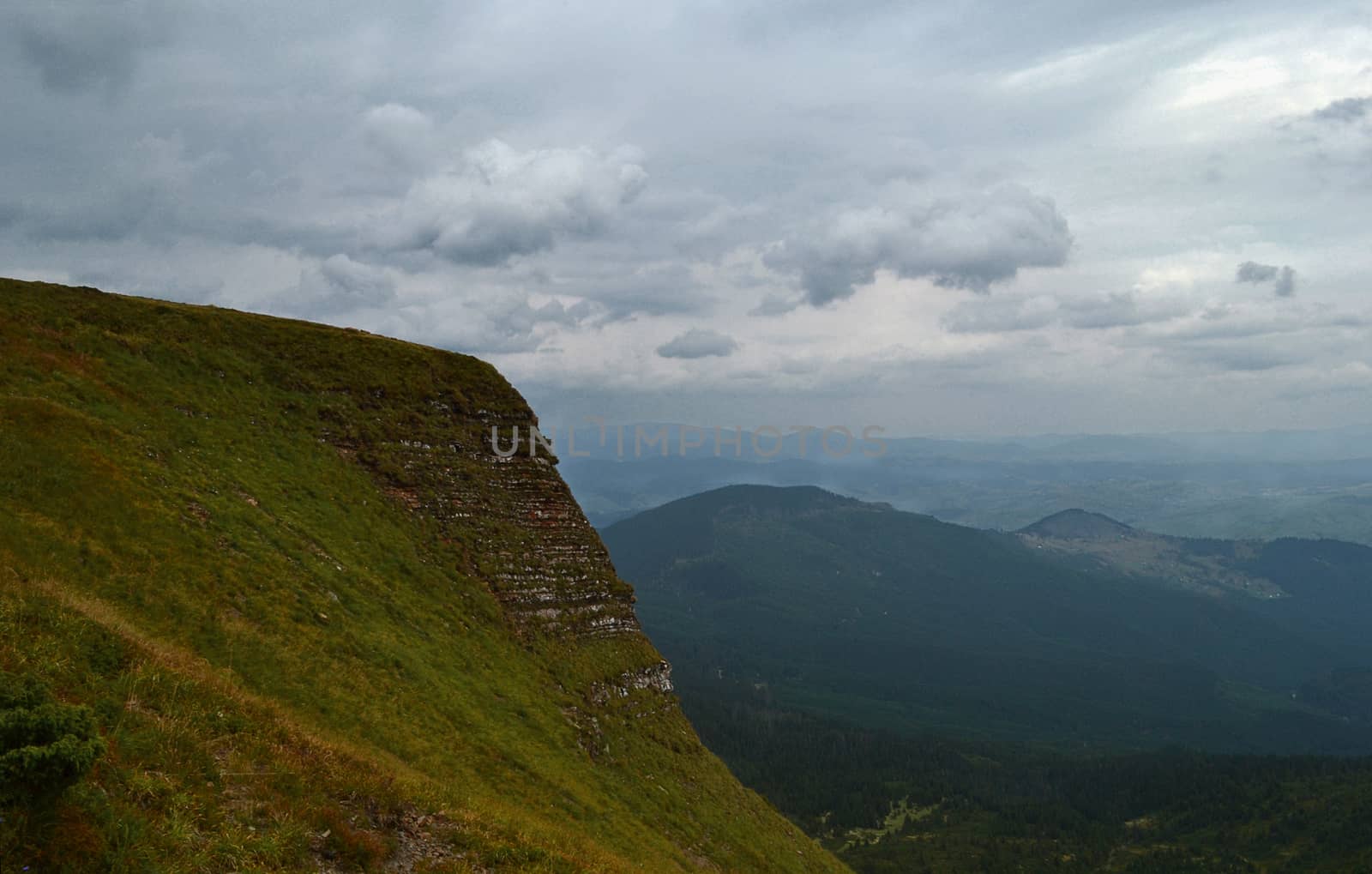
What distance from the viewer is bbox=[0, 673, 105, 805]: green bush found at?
10.3 m

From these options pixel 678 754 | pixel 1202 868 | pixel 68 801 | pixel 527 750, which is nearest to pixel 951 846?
pixel 1202 868

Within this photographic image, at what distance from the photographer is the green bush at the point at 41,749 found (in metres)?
10.3

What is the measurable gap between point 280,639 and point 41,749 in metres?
19.8

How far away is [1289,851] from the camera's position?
6216 inches

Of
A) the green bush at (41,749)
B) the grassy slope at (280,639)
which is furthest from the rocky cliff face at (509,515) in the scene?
the green bush at (41,749)

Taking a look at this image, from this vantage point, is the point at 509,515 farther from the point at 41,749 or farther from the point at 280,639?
the point at 41,749

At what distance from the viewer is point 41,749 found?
34.2 feet

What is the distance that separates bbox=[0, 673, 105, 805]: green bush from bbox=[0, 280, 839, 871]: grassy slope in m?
0.63

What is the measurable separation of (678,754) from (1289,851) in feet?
591

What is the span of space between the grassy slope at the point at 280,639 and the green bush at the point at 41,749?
24.6 inches

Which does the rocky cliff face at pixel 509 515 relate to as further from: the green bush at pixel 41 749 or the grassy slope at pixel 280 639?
the green bush at pixel 41 749

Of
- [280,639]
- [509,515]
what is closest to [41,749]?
[280,639]

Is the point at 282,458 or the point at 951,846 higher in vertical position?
the point at 282,458

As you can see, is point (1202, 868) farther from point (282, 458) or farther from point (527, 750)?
point (282, 458)
